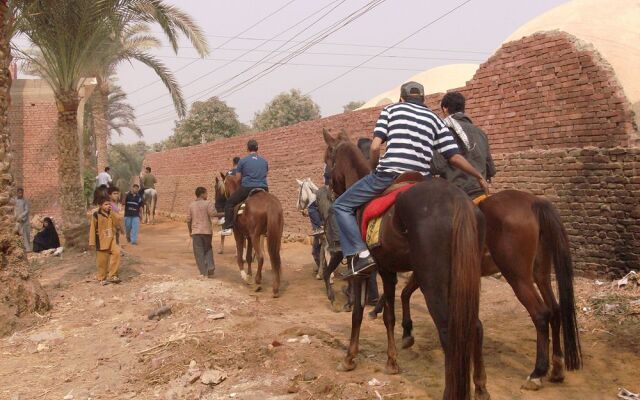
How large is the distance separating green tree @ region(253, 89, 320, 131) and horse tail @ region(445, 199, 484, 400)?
36787mm

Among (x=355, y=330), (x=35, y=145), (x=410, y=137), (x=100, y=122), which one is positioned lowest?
(x=355, y=330)

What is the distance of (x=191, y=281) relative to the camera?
894 centimetres

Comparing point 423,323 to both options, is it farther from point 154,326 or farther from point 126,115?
point 126,115

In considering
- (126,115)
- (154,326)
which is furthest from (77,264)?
(126,115)

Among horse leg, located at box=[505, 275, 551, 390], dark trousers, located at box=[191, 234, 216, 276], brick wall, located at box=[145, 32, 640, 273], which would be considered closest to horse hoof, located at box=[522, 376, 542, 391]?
horse leg, located at box=[505, 275, 551, 390]

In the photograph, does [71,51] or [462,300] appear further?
[71,51]

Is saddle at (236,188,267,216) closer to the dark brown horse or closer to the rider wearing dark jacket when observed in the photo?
the rider wearing dark jacket

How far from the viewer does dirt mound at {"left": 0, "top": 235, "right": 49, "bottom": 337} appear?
7.08 meters

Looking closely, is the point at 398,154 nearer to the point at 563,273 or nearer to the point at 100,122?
the point at 563,273

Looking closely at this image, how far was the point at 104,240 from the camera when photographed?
9.09m

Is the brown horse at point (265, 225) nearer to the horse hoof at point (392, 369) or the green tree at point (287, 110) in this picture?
the horse hoof at point (392, 369)

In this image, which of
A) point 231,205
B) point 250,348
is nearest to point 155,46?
point 231,205

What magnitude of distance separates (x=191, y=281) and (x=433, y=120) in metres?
5.35

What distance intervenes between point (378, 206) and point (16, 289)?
5.11 m
